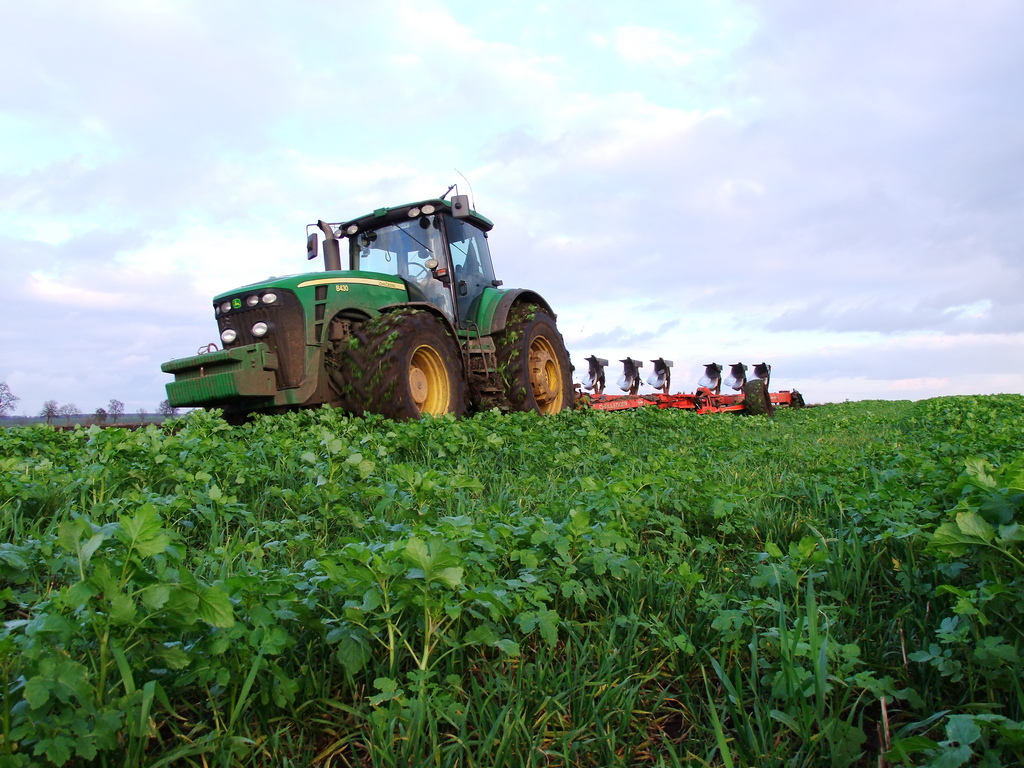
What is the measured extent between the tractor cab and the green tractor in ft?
0.04

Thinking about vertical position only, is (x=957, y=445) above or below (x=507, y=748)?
above

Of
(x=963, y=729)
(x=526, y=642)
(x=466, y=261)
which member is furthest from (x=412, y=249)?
(x=963, y=729)

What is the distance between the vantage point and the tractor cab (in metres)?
8.07

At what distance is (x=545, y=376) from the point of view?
367 inches

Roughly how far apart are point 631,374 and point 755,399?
8.57 ft

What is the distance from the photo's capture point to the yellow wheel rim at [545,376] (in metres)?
9.27

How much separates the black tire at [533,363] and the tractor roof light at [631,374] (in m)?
4.95

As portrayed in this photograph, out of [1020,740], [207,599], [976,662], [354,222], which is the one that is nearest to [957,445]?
[976,662]

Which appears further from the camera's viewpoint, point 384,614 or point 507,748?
point 384,614

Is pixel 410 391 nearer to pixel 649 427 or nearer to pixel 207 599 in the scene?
pixel 649 427

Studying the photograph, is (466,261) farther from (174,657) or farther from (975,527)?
(174,657)

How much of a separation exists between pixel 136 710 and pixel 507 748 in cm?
75

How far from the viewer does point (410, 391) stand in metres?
6.67

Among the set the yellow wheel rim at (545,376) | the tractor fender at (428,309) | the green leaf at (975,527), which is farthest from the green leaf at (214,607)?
the yellow wheel rim at (545,376)
